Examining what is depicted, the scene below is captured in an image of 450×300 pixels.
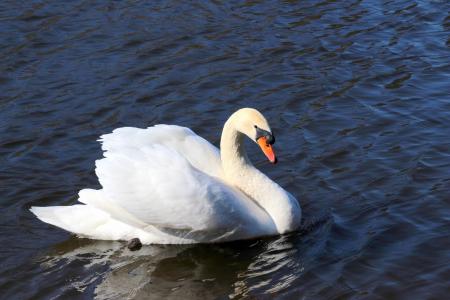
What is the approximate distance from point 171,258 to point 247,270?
2.56 ft

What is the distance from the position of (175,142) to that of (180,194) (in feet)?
3.05

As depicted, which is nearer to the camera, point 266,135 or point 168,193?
point 168,193

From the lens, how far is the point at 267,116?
11.5m

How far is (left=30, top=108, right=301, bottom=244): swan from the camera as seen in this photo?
8539mm

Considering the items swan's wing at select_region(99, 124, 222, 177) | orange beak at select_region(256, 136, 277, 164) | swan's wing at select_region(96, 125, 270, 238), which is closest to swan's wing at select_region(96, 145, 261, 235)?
swan's wing at select_region(96, 125, 270, 238)

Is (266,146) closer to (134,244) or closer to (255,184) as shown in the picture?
(255,184)

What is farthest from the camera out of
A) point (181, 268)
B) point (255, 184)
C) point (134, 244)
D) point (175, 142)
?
point (175, 142)

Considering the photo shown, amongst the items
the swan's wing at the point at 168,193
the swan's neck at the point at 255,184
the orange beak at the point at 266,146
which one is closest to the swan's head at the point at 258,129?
the orange beak at the point at 266,146

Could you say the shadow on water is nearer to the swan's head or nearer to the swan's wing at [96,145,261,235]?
the swan's wing at [96,145,261,235]

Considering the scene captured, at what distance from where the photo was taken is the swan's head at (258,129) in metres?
8.70

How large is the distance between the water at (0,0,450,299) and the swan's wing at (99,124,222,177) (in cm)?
85

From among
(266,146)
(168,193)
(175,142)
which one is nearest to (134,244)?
(168,193)

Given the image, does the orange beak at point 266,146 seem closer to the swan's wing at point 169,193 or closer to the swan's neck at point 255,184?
the swan's neck at point 255,184

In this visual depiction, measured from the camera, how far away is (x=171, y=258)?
8805 millimetres
